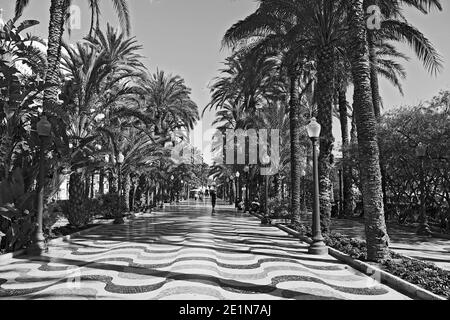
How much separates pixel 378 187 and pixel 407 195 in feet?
41.4

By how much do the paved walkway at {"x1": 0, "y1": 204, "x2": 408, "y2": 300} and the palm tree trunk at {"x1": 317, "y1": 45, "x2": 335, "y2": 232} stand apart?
216 cm

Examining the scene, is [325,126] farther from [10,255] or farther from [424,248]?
[10,255]

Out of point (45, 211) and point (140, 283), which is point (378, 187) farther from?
point (45, 211)

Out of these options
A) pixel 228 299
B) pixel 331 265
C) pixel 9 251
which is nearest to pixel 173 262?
pixel 228 299

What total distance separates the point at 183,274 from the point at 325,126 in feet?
24.7

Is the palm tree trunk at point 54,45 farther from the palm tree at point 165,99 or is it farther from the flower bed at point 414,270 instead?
the palm tree at point 165,99

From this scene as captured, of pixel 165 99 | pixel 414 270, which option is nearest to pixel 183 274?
pixel 414 270

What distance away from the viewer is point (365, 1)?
393 inches

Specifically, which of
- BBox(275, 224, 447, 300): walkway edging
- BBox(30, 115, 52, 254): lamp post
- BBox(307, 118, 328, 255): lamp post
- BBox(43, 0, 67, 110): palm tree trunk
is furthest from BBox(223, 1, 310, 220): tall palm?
BBox(30, 115, 52, 254): lamp post

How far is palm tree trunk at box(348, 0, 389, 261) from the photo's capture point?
7449 mm

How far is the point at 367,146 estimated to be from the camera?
783cm

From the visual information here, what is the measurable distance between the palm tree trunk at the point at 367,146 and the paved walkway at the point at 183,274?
2.94ft

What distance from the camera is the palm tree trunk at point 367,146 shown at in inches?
293

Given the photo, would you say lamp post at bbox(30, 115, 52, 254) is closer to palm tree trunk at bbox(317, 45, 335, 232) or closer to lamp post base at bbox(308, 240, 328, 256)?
lamp post base at bbox(308, 240, 328, 256)
